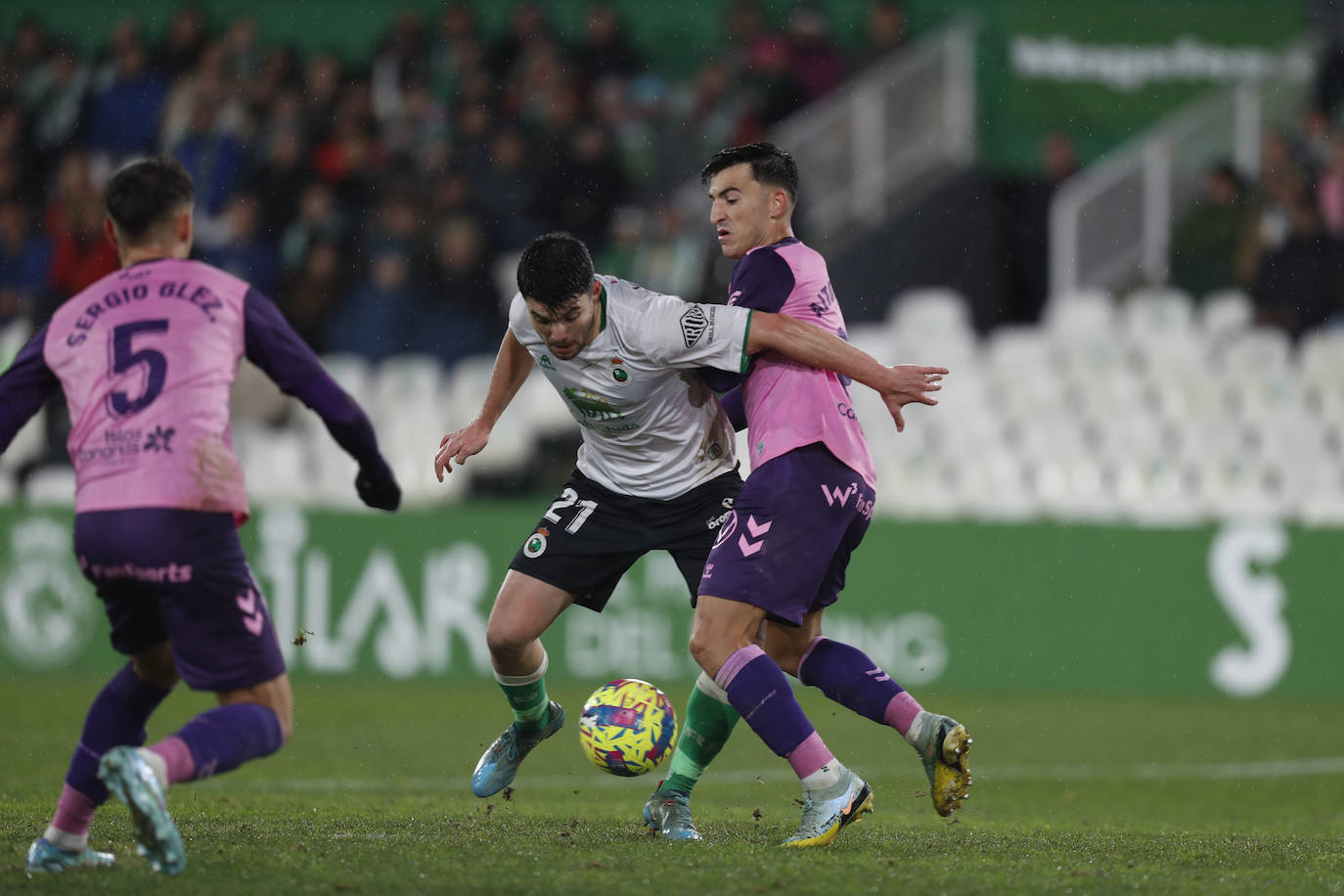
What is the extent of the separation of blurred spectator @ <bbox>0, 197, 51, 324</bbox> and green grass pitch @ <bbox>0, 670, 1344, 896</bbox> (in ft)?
14.1

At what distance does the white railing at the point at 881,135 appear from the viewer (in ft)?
50.6

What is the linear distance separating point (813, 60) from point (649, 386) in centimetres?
1079

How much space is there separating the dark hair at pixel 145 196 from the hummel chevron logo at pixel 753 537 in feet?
6.64

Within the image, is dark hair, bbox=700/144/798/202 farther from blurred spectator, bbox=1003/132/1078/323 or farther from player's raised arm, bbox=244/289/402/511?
blurred spectator, bbox=1003/132/1078/323

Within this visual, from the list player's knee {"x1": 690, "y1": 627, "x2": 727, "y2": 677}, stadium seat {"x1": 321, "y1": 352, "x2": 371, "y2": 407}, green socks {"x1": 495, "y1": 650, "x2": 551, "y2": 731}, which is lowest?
green socks {"x1": 495, "y1": 650, "x2": 551, "y2": 731}

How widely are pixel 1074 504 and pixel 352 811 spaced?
7.58 meters

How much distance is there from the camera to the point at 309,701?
11477 millimetres

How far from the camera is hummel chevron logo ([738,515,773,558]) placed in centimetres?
570

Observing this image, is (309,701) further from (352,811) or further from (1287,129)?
(1287,129)

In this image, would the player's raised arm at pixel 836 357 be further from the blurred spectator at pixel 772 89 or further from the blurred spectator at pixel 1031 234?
the blurred spectator at pixel 1031 234

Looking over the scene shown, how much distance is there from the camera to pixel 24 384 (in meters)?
4.97

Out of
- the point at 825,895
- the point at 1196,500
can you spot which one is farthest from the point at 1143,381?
the point at 825,895

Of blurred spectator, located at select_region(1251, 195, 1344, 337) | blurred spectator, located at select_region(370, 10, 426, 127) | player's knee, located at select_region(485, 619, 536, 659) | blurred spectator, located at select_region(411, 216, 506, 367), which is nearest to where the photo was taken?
player's knee, located at select_region(485, 619, 536, 659)

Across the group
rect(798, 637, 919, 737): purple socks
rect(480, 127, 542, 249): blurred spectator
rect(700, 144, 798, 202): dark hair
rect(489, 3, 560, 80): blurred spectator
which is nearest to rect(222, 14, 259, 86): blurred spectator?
rect(489, 3, 560, 80): blurred spectator
